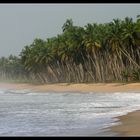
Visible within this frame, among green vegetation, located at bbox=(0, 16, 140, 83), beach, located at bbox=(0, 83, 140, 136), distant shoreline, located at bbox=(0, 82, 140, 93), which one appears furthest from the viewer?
green vegetation, located at bbox=(0, 16, 140, 83)

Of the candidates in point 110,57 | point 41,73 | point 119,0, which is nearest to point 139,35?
point 110,57

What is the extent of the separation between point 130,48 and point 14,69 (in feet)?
275

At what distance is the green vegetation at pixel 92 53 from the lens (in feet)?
187

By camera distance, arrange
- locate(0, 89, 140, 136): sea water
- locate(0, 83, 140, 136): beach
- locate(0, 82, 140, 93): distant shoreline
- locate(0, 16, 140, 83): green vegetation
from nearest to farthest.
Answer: locate(0, 83, 140, 136): beach < locate(0, 89, 140, 136): sea water < locate(0, 82, 140, 93): distant shoreline < locate(0, 16, 140, 83): green vegetation

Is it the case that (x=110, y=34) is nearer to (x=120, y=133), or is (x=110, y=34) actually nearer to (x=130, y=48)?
(x=130, y=48)

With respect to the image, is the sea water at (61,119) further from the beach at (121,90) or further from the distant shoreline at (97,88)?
the distant shoreline at (97,88)

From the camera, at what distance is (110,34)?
58312 mm

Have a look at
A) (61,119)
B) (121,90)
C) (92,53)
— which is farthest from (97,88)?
(61,119)

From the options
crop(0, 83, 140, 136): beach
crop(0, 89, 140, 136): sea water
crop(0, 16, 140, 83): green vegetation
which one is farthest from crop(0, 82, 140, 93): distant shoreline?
crop(0, 89, 140, 136): sea water

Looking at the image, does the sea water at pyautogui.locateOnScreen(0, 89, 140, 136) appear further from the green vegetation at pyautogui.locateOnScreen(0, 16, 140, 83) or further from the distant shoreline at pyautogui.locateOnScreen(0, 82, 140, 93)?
the green vegetation at pyautogui.locateOnScreen(0, 16, 140, 83)

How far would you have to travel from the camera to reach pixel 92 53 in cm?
6556

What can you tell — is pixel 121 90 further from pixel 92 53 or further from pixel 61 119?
pixel 61 119

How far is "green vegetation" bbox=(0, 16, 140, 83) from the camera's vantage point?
187ft

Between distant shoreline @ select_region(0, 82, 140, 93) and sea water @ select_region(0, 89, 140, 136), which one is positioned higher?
sea water @ select_region(0, 89, 140, 136)
